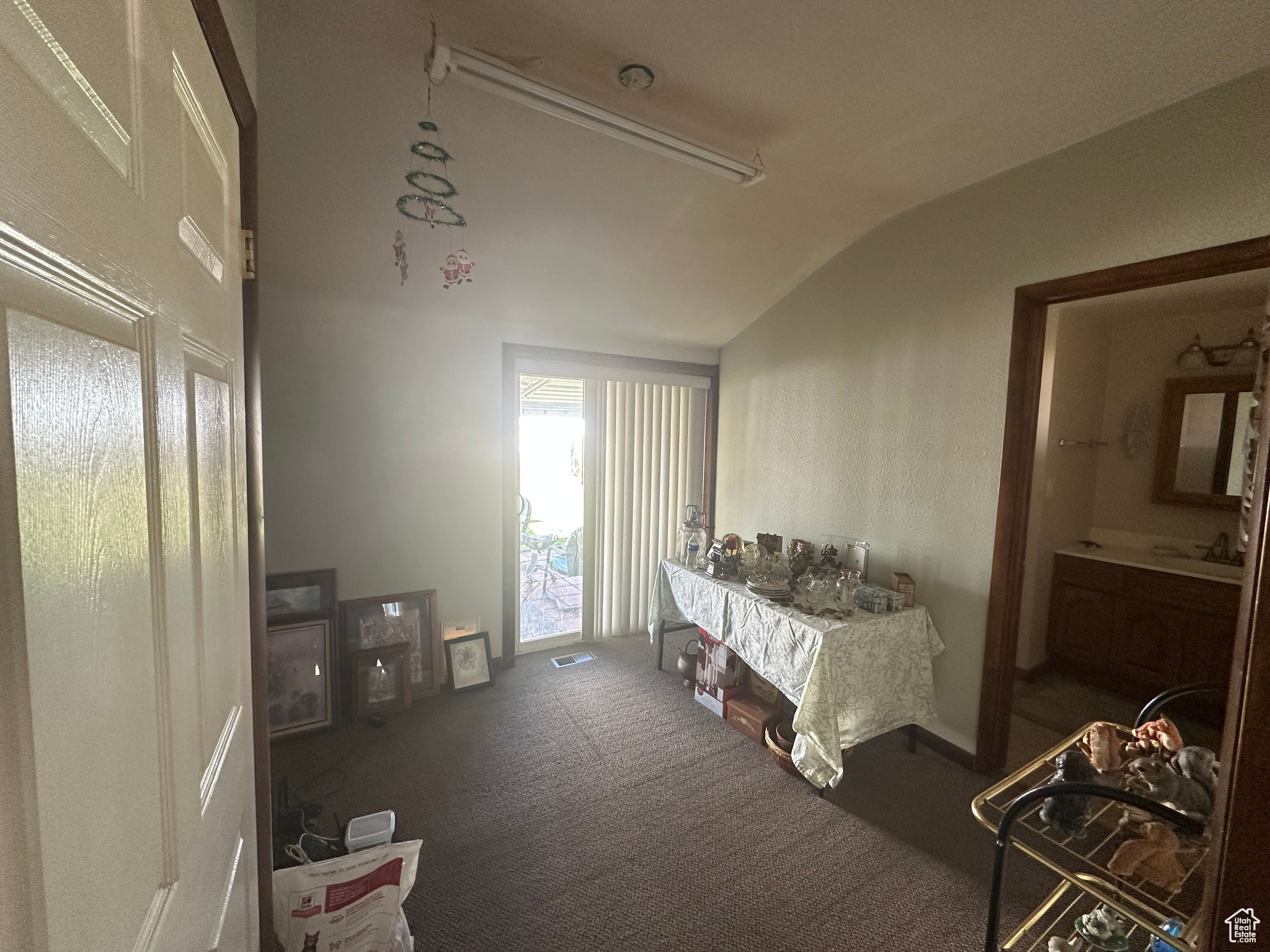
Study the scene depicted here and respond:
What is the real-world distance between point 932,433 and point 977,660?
1.08 metres

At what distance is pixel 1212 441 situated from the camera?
301 cm

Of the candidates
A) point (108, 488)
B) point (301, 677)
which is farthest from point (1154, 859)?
point (301, 677)

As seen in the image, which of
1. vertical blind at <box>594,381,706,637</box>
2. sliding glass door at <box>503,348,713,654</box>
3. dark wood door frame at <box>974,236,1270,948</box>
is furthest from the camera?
vertical blind at <box>594,381,706,637</box>

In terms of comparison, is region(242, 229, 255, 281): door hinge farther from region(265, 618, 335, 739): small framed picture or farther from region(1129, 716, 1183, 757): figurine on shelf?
region(1129, 716, 1183, 757): figurine on shelf

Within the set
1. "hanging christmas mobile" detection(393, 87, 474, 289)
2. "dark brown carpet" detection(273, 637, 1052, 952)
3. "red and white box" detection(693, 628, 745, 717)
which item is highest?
"hanging christmas mobile" detection(393, 87, 474, 289)

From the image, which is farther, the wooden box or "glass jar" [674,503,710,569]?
"glass jar" [674,503,710,569]

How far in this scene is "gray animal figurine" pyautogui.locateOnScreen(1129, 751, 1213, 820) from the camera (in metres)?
1.05

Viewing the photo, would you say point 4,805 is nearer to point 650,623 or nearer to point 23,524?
point 23,524

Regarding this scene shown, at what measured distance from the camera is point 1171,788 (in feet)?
3.58

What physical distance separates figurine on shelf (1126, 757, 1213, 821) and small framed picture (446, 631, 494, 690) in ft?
9.41

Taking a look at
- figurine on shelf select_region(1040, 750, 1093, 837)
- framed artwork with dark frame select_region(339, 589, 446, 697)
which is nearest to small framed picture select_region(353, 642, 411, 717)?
framed artwork with dark frame select_region(339, 589, 446, 697)

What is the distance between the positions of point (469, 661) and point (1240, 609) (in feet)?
10.4

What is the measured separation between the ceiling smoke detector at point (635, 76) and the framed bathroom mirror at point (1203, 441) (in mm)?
3744

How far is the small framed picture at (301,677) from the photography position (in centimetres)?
248
